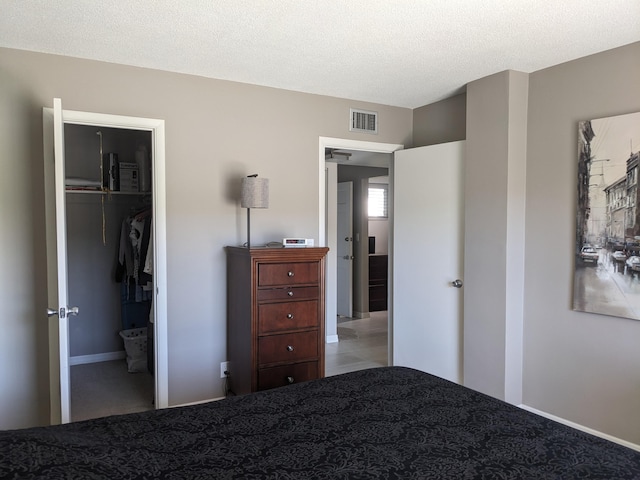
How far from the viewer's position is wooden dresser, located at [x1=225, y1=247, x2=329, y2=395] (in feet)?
9.59

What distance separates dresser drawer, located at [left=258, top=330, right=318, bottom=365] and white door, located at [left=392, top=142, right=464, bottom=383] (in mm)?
1076

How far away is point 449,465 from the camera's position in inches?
51.9

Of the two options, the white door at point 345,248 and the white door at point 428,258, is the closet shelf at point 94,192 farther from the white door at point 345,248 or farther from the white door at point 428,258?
the white door at point 345,248

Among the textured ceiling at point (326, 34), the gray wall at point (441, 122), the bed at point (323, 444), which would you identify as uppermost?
the textured ceiling at point (326, 34)

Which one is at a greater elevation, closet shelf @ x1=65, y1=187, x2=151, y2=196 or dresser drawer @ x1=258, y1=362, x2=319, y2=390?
closet shelf @ x1=65, y1=187, x2=151, y2=196

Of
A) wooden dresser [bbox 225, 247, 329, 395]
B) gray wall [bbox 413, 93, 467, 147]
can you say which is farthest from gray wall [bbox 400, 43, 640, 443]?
wooden dresser [bbox 225, 247, 329, 395]

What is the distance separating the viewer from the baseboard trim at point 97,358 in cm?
443

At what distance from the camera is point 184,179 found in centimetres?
317

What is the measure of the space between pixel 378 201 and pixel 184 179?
16.3 ft

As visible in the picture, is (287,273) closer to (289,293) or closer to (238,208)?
(289,293)

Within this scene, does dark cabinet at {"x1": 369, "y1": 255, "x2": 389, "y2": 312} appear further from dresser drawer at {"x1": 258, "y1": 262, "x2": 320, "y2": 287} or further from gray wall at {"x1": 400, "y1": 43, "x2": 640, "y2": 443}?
dresser drawer at {"x1": 258, "y1": 262, "x2": 320, "y2": 287}

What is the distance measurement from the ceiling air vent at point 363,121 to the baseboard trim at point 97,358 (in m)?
3.16

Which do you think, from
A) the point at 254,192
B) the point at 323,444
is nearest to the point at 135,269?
the point at 254,192

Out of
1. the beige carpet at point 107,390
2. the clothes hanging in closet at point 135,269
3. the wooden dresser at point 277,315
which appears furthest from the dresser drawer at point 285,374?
the clothes hanging in closet at point 135,269
